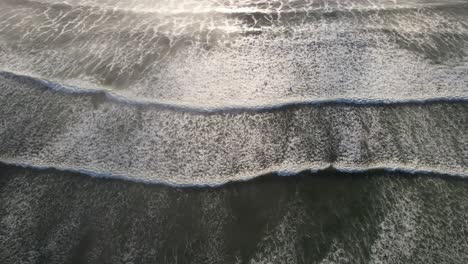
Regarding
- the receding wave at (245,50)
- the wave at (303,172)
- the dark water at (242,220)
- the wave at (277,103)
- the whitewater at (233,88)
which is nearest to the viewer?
the dark water at (242,220)

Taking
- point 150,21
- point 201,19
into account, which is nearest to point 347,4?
point 201,19

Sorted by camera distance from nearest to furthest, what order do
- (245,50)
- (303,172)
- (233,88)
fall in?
(303,172) < (233,88) < (245,50)

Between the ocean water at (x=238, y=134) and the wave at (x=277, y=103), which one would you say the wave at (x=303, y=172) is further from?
the wave at (x=277, y=103)

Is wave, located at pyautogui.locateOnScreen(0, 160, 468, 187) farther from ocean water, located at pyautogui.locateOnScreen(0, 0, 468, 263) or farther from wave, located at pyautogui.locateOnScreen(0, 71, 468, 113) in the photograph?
wave, located at pyautogui.locateOnScreen(0, 71, 468, 113)

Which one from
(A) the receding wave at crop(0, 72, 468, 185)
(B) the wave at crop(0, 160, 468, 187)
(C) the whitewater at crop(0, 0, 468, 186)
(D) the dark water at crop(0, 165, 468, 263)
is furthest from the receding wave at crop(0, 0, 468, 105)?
(D) the dark water at crop(0, 165, 468, 263)

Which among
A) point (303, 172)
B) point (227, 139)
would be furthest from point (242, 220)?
point (227, 139)

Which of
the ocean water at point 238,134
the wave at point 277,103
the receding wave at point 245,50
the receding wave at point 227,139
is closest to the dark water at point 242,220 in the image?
the ocean water at point 238,134

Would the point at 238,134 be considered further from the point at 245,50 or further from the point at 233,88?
the point at 245,50
